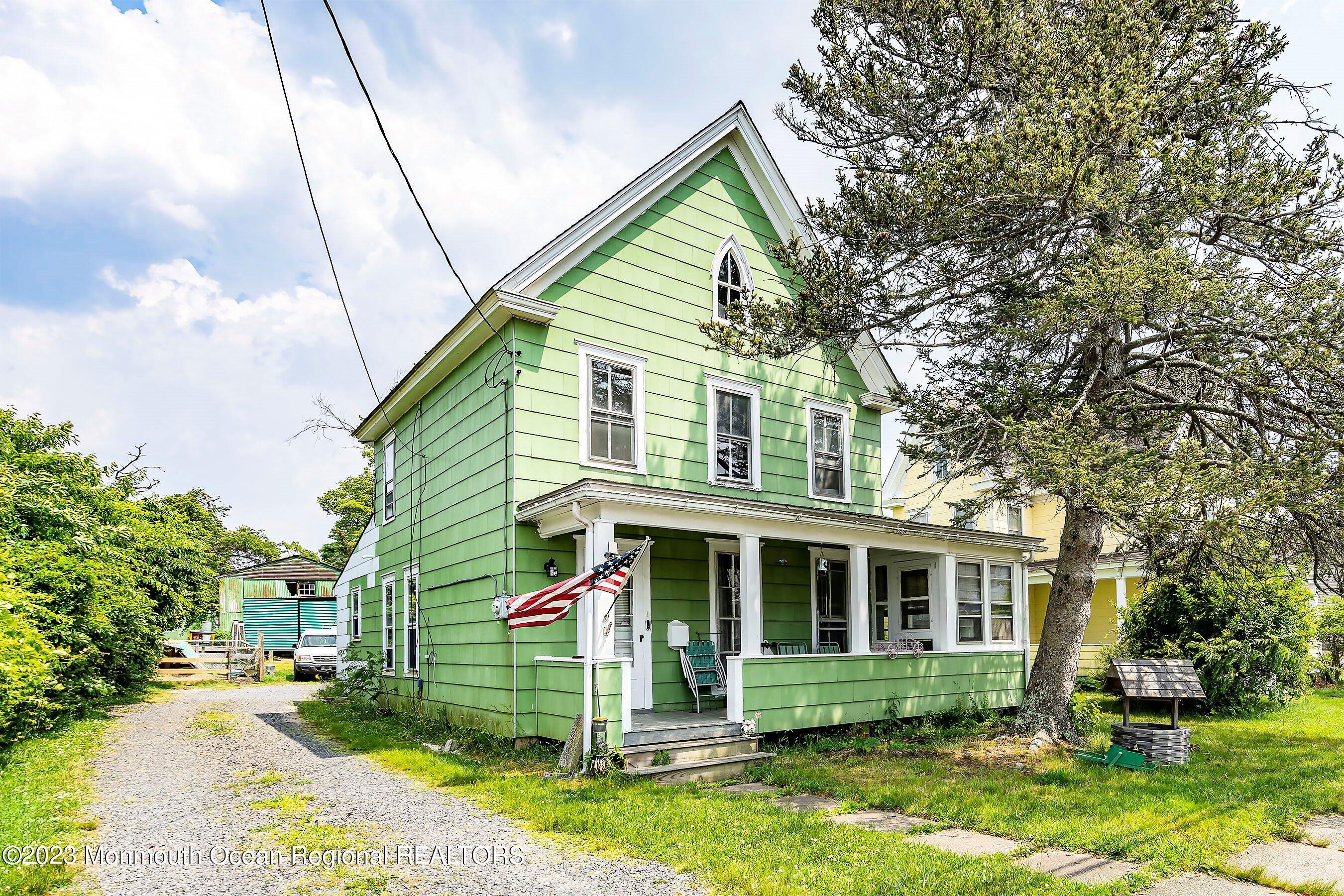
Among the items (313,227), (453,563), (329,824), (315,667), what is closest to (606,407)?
(453,563)

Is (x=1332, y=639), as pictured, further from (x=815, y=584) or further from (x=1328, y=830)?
(x=1328, y=830)

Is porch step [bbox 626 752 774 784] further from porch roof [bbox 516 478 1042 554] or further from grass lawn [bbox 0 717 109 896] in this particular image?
grass lawn [bbox 0 717 109 896]

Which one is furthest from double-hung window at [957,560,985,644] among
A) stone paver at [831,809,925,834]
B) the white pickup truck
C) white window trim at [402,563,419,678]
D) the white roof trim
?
the white pickup truck

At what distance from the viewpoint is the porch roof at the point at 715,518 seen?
368 inches

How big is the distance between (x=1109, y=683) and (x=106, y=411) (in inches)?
784

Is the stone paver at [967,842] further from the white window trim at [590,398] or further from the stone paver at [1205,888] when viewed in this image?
the white window trim at [590,398]

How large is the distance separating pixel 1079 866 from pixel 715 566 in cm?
693

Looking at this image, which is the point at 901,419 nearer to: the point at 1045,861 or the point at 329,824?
the point at 1045,861

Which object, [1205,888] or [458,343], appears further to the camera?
[458,343]

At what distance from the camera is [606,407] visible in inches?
457

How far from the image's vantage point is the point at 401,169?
8453mm

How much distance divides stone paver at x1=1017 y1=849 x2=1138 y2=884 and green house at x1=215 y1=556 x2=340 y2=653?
108ft

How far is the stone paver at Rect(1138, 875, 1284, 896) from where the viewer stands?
5.26m

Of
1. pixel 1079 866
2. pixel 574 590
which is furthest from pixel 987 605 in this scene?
pixel 1079 866
